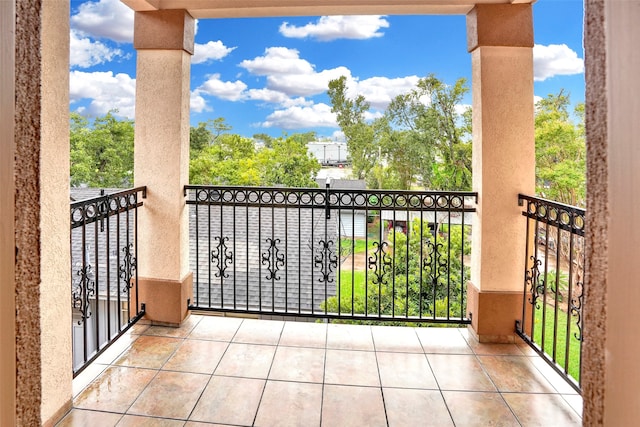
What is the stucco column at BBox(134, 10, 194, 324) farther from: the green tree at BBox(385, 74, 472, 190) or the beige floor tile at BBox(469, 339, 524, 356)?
the green tree at BBox(385, 74, 472, 190)

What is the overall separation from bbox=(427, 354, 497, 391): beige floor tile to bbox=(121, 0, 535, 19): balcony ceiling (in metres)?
2.57

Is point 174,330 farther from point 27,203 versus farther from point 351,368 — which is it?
point 27,203

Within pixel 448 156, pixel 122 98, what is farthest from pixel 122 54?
pixel 448 156

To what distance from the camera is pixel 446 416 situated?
6.44ft

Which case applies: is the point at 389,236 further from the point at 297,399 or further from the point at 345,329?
the point at 297,399

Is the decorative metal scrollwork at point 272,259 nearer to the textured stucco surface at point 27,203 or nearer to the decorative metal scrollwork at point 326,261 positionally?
the decorative metal scrollwork at point 326,261

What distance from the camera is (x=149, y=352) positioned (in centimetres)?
258

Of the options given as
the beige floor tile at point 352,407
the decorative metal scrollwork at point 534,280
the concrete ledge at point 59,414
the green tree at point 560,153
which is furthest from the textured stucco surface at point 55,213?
the green tree at point 560,153

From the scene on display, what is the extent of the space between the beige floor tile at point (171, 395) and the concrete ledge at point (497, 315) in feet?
6.59

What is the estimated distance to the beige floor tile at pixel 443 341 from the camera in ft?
8.78

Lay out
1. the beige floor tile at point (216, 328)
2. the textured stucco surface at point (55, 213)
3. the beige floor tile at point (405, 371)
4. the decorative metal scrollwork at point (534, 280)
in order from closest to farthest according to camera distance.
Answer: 1. the textured stucco surface at point (55, 213)
2. the beige floor tile at point (405, 371)
3. the decorative metal scrollwork at point (534, 280)
4. the beige floor tile at point (216, 328)

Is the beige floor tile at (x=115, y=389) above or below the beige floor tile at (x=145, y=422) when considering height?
above

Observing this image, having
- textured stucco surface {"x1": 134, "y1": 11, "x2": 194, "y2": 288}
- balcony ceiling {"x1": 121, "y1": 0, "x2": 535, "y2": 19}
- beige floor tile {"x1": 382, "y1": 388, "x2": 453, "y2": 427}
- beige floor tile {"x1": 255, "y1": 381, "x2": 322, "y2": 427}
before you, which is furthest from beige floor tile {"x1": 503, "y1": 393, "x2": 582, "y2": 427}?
balcony ceiling {"x1": 121, "y1": 0, "x2": 535, "y2": 19}

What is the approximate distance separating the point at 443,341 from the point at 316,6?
2.75m
